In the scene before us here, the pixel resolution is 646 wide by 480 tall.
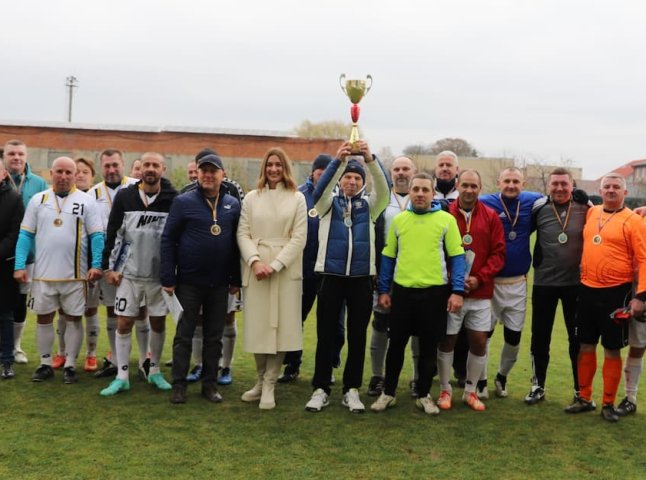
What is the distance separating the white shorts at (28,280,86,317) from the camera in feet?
20.2

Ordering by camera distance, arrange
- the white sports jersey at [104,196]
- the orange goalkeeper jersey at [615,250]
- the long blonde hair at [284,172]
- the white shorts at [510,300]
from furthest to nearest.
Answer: the white sports jersey at [104,196] → the white shorts at [510,300] → the long blonde hair at [284,172] → the orange goalkeeper jersey at [615,250]

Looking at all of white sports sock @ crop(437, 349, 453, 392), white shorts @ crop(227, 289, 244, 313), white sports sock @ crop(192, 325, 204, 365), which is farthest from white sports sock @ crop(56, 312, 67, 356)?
white sports sock @ crop(437, 349, 453, 392)

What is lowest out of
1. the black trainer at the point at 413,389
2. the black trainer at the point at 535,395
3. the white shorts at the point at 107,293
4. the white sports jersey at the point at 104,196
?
the black trainer at the point at 413,389

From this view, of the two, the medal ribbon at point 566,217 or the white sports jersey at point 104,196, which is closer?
the medal ribbon at point 566,217

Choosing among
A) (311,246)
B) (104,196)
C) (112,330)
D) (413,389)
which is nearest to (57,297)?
(112,330)

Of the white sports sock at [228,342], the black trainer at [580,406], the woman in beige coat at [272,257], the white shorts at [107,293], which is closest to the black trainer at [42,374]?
the white shorts at [107,293]

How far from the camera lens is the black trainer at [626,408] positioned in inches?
221

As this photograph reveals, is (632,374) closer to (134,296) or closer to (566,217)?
(566,217)

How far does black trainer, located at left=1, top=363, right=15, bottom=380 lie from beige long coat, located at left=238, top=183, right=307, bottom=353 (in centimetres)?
249

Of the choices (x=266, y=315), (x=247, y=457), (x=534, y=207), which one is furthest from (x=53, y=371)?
(x=534, y=207)

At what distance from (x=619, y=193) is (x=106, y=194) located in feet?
16.1

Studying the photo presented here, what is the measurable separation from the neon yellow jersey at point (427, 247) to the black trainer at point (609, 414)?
5.72 feet

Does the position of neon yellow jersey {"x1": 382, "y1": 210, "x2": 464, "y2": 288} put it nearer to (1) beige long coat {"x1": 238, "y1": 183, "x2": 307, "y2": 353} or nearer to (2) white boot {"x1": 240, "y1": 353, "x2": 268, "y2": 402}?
(1) beige long coat {"x1": 238, "y1": 183, "x2": 307, "y2": 353}

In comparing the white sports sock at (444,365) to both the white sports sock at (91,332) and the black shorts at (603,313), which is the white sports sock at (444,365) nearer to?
the black shorts at (603,313)
